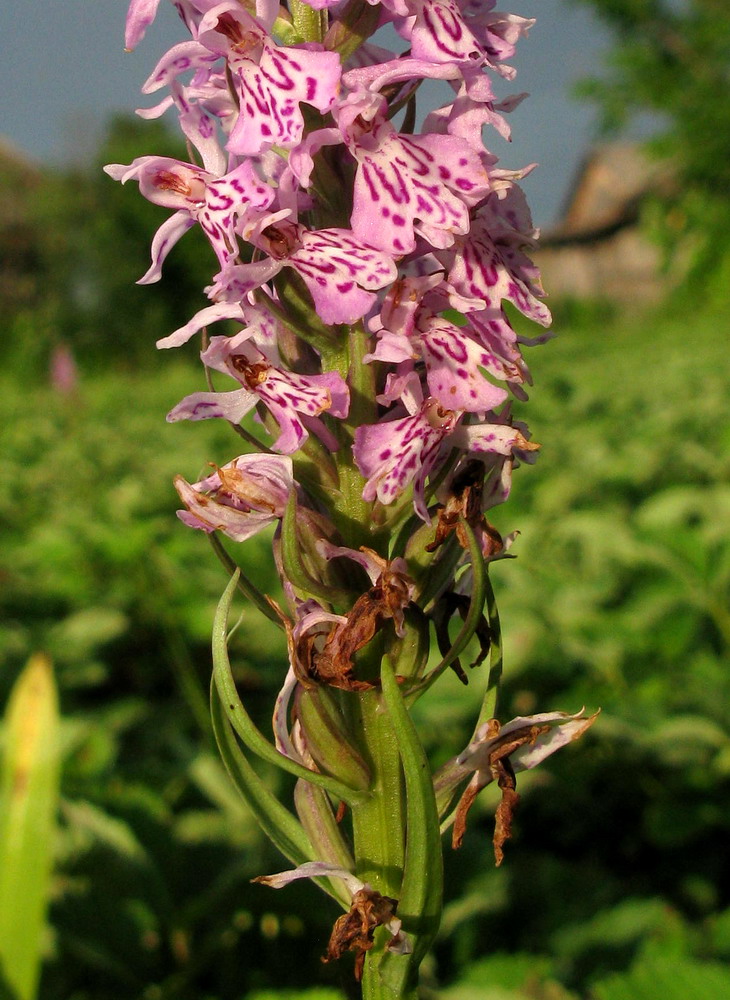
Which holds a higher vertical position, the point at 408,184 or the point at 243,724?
the point at 408,184

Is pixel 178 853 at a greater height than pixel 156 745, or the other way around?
pixel 178 853

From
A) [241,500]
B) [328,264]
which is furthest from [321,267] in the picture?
[241,500]

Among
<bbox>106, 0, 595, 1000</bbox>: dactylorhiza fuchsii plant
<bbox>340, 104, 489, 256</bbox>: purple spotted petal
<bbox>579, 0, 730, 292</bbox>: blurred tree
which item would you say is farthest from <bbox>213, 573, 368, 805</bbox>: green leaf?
<bbox>579, 0, 730, 292</bbox>: blurred tree

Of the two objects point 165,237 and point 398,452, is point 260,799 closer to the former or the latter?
point 398,452

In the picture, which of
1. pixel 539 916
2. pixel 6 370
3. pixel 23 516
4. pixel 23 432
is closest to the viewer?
pixel 539 916

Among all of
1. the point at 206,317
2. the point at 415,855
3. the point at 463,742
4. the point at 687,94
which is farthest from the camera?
the point at 687,94

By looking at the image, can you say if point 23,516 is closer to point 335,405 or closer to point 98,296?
point 335,405

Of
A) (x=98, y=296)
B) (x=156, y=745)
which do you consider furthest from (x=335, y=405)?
(x=98, y=296)
